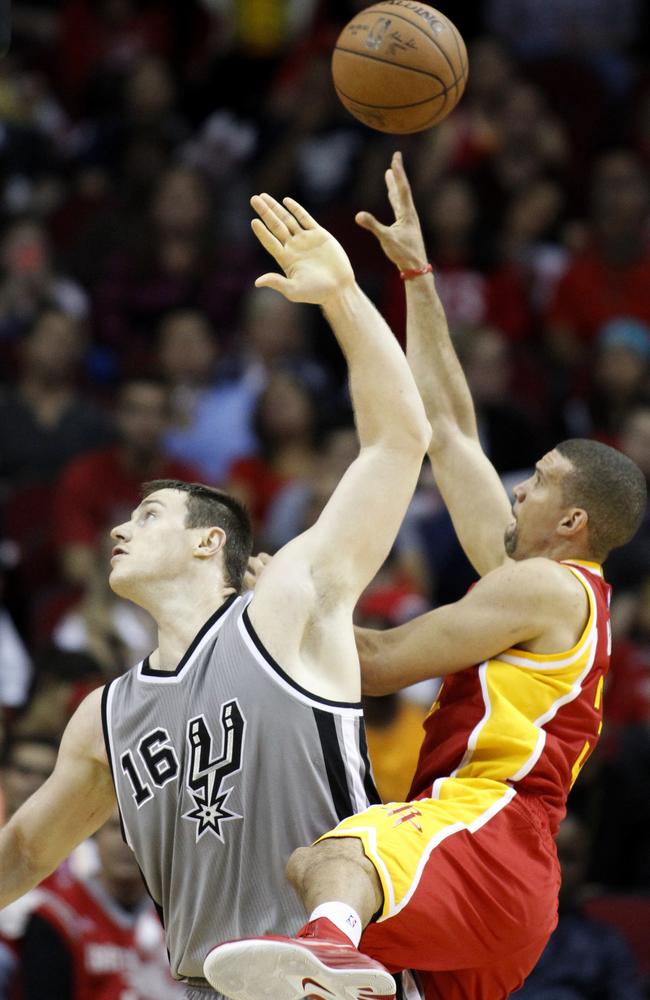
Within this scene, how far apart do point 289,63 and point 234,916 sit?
1017 centimetres

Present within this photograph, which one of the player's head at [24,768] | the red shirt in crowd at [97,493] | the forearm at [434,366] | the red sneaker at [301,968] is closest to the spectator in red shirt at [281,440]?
the red shirt in crowd at [97,493]

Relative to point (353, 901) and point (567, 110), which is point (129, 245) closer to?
point (567, 110)

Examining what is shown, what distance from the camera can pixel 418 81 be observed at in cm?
570

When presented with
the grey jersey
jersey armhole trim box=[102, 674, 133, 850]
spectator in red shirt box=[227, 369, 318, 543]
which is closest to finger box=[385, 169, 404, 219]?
the grey jersey

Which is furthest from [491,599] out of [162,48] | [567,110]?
[162,48]

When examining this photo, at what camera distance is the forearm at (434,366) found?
5.98 metres

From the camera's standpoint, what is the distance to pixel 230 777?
15.5ft

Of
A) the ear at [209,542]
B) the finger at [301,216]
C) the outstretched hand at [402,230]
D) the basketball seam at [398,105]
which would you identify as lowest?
the ear at [209,542]

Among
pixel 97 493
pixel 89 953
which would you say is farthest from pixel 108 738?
pixel 97 493

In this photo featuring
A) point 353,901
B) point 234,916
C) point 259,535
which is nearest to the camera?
point 353,901

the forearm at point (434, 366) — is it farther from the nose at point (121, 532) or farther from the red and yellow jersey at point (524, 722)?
the nose at point (121, 532)

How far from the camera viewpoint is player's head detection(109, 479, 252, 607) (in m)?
5.00

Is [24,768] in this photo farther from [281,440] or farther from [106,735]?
[281,440]

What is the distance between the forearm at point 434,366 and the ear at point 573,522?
80 cm
